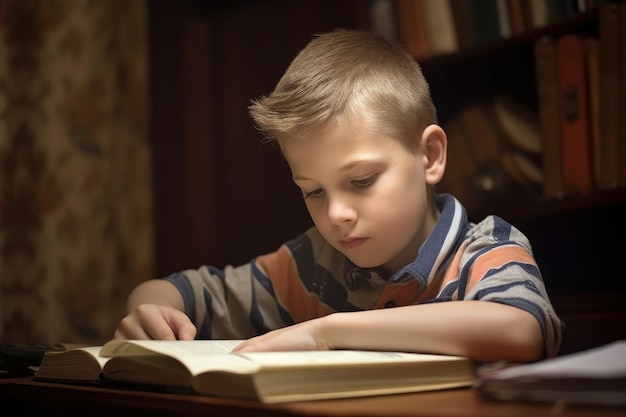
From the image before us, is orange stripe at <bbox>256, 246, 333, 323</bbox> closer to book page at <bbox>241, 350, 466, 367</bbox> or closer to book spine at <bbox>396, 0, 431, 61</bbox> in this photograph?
book page at <bbox>241, 350, 466, 367</bbox>

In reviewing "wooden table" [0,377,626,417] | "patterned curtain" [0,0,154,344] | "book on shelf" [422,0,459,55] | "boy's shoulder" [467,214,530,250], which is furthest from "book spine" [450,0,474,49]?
"wooden table" [0,377,626,417]

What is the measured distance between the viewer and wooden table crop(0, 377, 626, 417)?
1.83ft

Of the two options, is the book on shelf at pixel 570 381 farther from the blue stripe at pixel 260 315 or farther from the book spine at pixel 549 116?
the book spine at pixel 549 116

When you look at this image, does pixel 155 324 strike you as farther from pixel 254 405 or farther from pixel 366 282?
pixel 254 405

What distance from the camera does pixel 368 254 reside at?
108cm

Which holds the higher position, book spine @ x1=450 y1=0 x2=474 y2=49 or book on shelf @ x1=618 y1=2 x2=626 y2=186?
book spine @ x1=450 y1=0 x2=474 y2=49

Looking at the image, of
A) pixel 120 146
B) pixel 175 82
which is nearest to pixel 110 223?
pixel 120 146

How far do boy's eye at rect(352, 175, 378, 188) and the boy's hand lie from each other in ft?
0.95

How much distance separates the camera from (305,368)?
66 cm

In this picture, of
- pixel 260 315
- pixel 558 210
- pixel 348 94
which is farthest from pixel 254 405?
pixel 558 210

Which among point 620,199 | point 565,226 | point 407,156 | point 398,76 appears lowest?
point 565,226

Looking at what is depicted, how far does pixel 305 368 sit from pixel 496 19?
1324mm

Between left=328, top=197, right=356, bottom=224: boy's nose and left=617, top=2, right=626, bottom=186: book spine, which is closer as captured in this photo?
left=328, top=197, right=356, bottom=224: boy's nose

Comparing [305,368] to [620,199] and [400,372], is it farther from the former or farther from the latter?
[620,199]
